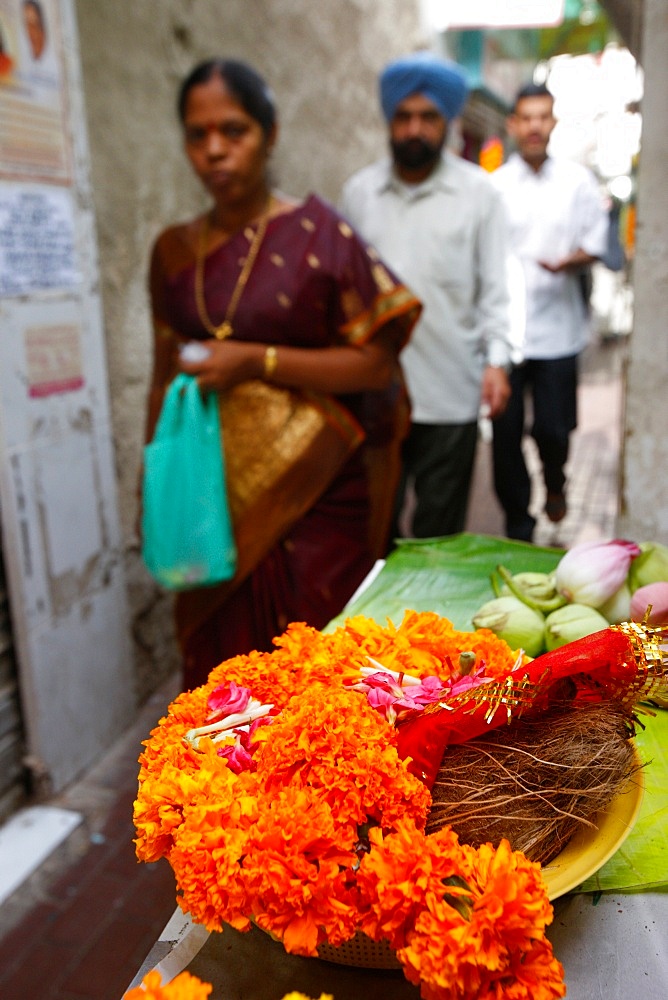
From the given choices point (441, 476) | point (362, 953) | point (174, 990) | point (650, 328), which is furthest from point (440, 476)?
point (174, 990)

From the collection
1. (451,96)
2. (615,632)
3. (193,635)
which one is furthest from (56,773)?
(451,96)

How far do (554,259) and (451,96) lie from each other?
1.07 m

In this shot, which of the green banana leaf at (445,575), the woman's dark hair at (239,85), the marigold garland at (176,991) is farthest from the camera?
the woman's dark hair at (239,85)

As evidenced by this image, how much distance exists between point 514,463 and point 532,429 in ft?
0.72

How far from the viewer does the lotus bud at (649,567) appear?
1.53 m

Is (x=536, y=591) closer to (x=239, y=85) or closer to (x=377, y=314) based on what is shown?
(x=377, y=314)

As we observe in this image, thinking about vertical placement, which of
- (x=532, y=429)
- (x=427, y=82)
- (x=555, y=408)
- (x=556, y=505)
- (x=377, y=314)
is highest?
(x=427, y=82)

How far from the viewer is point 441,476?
3400mm

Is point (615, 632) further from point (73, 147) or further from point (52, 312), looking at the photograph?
point (73, 147)

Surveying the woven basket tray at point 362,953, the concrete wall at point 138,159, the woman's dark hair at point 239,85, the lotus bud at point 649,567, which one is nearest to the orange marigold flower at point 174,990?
the woven basket tray at point 362,953

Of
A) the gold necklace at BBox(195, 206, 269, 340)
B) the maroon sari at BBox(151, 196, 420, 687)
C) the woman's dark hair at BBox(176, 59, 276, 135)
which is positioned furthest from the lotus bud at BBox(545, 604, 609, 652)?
the woman's dark hair at BBox(176, 59, 276, 135)

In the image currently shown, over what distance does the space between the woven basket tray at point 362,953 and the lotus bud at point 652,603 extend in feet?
2.26

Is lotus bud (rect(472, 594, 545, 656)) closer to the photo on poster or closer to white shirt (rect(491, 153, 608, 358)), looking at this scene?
the photo on poster

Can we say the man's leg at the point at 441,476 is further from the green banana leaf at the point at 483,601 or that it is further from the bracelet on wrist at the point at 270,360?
the green banana leaf at the point at 483,601
